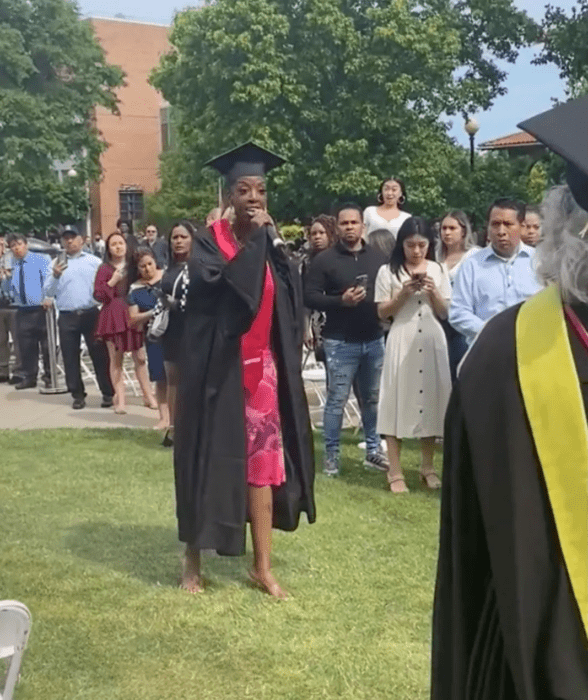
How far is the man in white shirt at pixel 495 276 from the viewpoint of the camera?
6410mm

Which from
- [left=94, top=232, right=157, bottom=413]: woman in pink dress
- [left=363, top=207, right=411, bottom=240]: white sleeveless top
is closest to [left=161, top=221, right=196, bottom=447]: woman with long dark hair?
[left=363, top=207, right=411, bottom=240]: white sleeveless top

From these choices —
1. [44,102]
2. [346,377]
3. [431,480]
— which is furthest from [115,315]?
[44,102]

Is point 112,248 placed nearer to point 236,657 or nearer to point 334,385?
point 334,385

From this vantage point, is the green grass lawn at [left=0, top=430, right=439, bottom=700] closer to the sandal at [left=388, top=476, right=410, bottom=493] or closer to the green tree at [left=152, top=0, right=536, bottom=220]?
the sandal at [left=388, top=476, right=410, bottom=493]

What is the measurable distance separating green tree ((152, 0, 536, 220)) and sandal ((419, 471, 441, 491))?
2788 centimetres

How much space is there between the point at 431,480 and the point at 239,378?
2809 mm

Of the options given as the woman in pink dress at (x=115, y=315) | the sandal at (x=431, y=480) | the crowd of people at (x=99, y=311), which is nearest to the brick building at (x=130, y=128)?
the crowd of people at (x=99, y=311)

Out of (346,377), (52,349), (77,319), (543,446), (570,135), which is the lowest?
(52,349)

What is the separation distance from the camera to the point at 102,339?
10.9m

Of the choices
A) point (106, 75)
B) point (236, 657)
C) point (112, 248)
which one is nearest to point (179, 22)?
point (106, 75)

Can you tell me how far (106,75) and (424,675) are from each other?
4457 cm

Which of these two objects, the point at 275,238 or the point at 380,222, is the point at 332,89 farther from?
the point at 275,238

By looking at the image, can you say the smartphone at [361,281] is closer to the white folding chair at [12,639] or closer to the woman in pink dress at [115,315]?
the woman in pink dress at [115,315]

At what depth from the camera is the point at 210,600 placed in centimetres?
503
